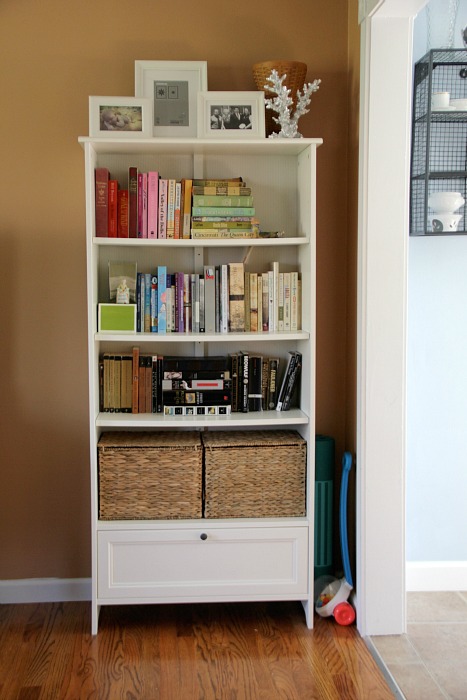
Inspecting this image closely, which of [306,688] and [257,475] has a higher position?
[257,475]

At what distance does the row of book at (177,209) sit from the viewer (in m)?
2.96

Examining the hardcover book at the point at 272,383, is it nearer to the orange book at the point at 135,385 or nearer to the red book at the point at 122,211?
the orange book at the point at 135,385

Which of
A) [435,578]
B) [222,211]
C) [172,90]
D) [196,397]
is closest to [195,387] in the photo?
[196,397]

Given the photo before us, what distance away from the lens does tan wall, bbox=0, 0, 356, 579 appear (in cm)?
311

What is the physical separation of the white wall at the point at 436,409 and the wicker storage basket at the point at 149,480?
103 centimetres

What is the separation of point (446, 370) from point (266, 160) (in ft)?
3.85

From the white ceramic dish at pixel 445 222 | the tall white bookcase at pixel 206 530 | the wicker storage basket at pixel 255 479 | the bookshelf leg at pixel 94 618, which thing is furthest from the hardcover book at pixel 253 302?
the bookshelf leg at pixel 94 618

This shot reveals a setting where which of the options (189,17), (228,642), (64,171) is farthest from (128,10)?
(228,642)

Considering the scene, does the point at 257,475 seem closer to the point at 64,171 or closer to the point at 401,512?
the point at 401,512

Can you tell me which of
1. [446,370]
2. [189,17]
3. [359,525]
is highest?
[189,17]

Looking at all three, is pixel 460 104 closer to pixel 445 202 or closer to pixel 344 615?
pixel 445 202

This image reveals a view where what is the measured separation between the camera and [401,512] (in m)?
2.92

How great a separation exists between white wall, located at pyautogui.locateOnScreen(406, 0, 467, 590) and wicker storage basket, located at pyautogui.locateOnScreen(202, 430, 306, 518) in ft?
2.26

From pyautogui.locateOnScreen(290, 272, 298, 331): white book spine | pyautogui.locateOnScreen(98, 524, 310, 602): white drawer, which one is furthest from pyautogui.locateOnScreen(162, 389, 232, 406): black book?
pyautogui.locateOnScreen(98, 524, 310, 602): white drawer
